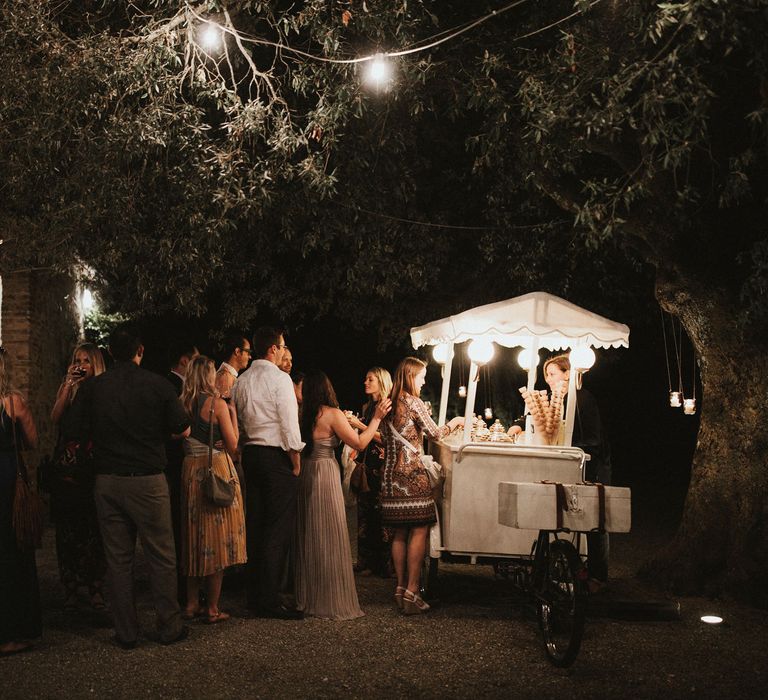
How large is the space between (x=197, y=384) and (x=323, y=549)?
1592 millimetres

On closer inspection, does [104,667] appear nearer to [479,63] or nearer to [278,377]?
[278,377]

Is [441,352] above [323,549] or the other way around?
above

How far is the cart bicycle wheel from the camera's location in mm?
5711

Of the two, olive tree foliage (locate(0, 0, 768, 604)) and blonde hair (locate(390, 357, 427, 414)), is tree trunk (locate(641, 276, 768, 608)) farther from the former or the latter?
blonde hair (locate(390, 357, 427, 414))

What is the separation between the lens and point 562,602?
6074 millimetres

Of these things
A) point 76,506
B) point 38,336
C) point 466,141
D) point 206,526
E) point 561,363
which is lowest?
point 206,526

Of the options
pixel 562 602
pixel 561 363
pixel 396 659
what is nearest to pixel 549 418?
pixel 561 363

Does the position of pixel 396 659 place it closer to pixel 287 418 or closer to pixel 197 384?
pixel 287 418

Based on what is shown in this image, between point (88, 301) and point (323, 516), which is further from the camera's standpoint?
point (88, 301)

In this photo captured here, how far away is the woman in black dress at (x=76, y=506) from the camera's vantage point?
6812 millimetres

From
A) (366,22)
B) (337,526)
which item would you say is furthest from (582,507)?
(366,22)

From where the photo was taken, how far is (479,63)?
9.80m

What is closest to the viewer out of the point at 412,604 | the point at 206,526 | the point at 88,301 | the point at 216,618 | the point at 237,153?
the point at 206,526

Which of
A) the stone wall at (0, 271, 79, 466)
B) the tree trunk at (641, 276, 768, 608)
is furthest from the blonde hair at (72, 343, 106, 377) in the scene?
the stone wall at (0, 271, 79, 466)
